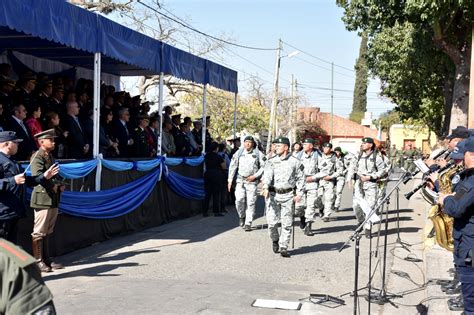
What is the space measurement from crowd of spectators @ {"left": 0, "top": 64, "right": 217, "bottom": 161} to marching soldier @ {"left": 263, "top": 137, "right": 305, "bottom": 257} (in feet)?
11.2

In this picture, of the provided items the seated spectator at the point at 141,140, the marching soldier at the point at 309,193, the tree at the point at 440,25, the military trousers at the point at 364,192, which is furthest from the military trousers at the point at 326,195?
the seated spectator at the point at 141,140

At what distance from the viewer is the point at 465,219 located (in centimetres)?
490

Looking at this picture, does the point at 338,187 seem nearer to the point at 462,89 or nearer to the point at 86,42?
the point at 462,89

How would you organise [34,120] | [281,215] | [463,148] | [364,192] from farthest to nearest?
[364,192], [281,215], [34,120], [463,148]

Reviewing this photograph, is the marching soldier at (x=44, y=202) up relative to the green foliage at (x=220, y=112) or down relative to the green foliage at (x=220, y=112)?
down

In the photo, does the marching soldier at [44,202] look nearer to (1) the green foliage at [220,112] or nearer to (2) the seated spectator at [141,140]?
(2) the seated spectator at [141,140]

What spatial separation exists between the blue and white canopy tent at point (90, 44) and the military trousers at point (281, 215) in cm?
328

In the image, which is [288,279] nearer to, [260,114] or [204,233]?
[204,233]

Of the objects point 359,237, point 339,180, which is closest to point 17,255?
point 359,237

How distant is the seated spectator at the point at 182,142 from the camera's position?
14.8 m

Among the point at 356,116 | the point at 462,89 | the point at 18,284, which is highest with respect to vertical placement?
the point at 356,116

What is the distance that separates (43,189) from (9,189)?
4.03 ft

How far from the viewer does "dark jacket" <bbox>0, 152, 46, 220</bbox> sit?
21.5 feet

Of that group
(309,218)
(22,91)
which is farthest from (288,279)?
(22,91)
